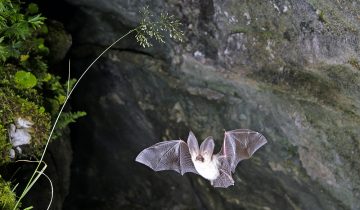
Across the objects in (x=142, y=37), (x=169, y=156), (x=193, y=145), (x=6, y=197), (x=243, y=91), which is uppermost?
(x=142, y=37)

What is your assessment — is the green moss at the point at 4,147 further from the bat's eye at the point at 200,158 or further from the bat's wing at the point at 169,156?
the bat's eye at the point at 200,158

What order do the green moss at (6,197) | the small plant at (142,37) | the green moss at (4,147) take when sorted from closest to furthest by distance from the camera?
the green moss at (6,197) < the green moss at (4,147) < the small plant at (142,37)

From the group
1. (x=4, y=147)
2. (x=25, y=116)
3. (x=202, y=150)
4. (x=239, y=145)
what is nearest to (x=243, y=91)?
(x=239, y=145)

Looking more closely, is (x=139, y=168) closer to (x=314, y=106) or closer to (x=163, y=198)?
(x=163, y=198)

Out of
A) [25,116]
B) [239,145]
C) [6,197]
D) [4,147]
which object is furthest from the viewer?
[239,145]

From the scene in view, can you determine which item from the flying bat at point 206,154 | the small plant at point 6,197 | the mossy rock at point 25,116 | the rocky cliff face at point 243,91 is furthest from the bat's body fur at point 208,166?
the small plant at point 6,197

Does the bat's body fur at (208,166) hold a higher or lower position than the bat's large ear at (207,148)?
lower

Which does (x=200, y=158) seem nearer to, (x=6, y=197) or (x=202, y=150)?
(x=202, y=150)

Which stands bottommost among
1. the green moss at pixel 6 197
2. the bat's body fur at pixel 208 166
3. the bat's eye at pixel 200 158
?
the green moss at pixel 6 197
